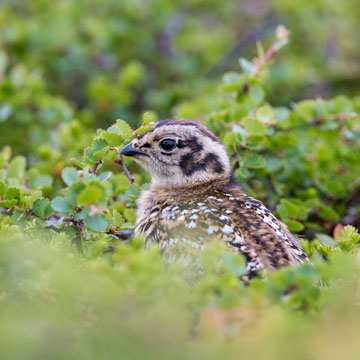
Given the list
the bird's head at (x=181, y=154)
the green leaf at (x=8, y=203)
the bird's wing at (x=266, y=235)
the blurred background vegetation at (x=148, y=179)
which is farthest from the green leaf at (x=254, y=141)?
the green leaf at (x=8, y=203)

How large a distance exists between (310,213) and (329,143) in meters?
0.93

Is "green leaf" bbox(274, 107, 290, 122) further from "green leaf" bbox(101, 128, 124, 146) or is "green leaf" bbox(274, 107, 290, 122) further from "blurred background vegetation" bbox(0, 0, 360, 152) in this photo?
"blurred background vegetation" bbox(0, 0, 360, 152)

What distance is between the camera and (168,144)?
406 cm

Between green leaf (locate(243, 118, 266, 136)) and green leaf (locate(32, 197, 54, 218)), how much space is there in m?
1.51

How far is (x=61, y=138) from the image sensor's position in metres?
5.16

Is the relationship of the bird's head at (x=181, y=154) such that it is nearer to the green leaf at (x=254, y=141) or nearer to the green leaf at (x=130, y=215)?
the green leaf at (x=254, y=141)

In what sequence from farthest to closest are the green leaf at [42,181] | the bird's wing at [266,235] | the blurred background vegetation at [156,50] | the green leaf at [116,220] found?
the blurred background vegetation at [156,50]
the green leaf at [42,181]
the green leaf at [116,220]
the bird's wing at [266,235]

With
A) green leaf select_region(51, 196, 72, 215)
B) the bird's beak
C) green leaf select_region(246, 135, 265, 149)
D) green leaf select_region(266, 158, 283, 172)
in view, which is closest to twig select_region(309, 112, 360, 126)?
green leaf select_region(266, 158, 283, 172)

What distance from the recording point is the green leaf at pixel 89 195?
2.66 metres

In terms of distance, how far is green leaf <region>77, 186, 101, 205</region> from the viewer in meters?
2.66

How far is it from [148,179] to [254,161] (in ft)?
3.29

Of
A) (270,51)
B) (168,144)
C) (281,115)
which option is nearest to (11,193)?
(168,144)

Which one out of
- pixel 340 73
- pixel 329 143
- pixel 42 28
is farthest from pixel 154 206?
pixel 340 73

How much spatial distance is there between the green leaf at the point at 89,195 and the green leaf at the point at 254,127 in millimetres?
1614
